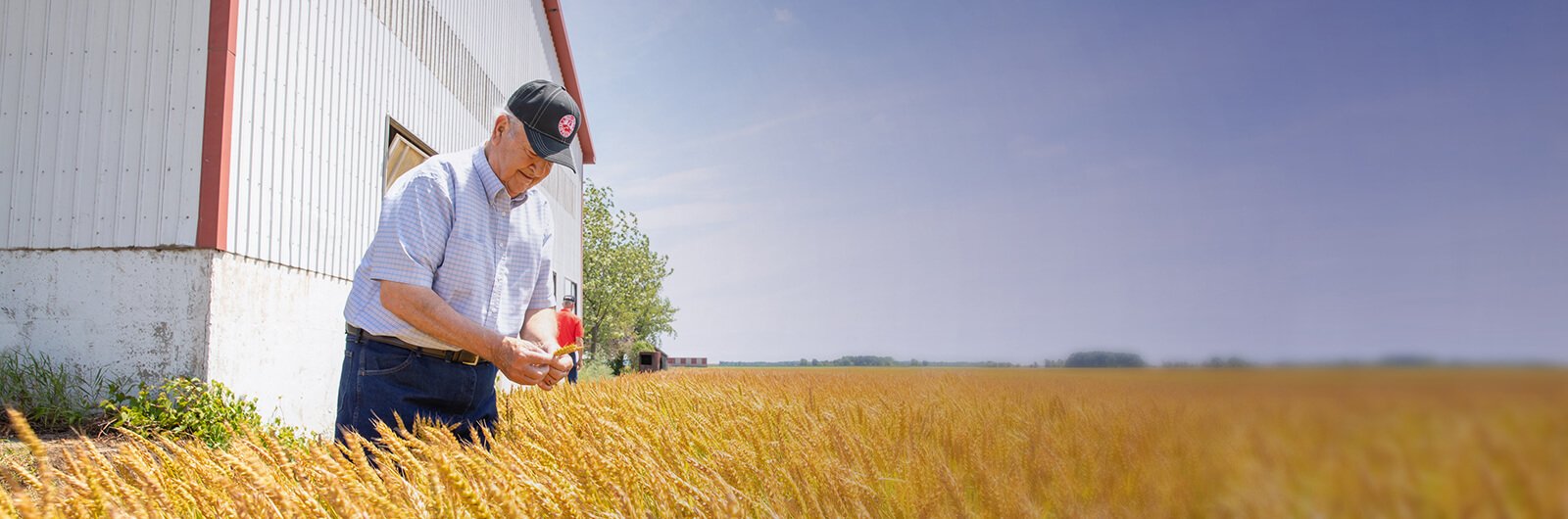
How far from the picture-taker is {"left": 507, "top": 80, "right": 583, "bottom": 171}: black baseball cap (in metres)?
2.45

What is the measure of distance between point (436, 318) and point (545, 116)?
646 mm

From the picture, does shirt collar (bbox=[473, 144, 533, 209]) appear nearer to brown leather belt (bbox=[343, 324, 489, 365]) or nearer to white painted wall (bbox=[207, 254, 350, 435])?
brown leather belt (bbox=[343, 324, 489, 365])

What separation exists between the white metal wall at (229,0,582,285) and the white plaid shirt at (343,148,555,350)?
13.6 feet

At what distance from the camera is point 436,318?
2.28m

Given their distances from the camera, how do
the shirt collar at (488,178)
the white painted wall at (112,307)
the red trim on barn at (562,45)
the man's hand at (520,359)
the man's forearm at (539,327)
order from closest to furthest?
the man's hand at (520,359)
the shirt collar at (488,178)
the man's forearm at (539,327)
the white painted wall at (112,307)
the red trim on barn at (562,45)

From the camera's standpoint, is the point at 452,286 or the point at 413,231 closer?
the point at 413,231

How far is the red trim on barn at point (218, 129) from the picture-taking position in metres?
5.57

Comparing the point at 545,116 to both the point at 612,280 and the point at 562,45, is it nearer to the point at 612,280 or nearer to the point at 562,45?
the point at 562,45

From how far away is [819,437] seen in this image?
185 centimetres

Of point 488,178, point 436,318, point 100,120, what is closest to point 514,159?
point 488,178

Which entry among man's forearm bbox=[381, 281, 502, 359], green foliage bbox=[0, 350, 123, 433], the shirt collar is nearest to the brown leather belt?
man's forearm bbox=[381, 281, 502, 359]

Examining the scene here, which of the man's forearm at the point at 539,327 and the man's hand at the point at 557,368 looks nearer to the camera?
the man's hand at the point at 557,368

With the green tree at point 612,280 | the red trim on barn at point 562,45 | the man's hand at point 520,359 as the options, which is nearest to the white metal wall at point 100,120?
the man's hand at point 520,359

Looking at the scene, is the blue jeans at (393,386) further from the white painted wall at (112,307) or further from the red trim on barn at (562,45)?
the red trim on barn at (562,45)
